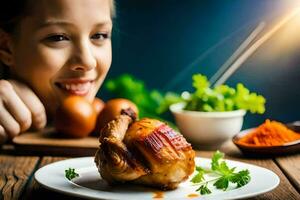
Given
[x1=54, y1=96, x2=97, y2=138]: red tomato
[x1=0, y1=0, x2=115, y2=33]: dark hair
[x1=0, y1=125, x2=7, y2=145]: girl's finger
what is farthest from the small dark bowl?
[x1=0, y1=0, x2=115, y2=33]: dark hair

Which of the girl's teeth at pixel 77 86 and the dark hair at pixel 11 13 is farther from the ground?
the dark hair at pixel 11 13

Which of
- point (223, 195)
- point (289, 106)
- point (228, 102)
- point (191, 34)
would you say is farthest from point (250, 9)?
point (223, 195)

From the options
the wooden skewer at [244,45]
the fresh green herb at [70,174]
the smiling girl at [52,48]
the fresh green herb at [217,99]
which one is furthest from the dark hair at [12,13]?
the fresh green herb at [70,174]

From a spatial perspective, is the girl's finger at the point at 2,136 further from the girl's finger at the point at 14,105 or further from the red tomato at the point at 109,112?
the red tomato at the point at 109,112

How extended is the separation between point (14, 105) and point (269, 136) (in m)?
0.77

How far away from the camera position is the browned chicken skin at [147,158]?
128cm

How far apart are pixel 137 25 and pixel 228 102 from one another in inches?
24.4

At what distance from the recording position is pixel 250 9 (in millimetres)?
2477

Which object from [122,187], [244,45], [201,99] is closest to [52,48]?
[201,99]

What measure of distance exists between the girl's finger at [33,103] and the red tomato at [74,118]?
2.8 inches

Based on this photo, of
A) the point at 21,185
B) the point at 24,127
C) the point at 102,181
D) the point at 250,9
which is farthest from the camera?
the point at 250,9

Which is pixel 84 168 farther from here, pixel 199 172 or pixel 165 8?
pixel 165 8

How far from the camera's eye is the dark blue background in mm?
2482

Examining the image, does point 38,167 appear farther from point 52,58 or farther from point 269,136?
point 269,136
